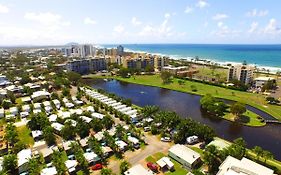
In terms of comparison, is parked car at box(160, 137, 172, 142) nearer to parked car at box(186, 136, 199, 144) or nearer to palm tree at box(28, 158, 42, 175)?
parked car at box(186, 136, 199, 144)

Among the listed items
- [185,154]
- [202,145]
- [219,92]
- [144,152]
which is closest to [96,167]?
[144,152]

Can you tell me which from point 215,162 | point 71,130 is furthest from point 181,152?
point 71,130

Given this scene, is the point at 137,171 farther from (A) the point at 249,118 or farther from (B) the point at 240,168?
(A) the point at 249,118

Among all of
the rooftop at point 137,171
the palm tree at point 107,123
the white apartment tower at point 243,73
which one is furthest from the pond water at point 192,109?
the white apartment tower at point 243,73

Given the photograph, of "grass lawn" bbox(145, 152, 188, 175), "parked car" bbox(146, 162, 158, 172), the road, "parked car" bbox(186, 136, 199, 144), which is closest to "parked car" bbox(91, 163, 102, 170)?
the road

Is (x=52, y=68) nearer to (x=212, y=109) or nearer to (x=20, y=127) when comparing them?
(x=20, y=127)

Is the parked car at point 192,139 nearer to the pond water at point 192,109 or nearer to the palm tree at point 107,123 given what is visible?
the pond water at point 192,109
